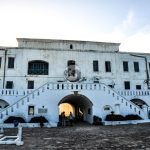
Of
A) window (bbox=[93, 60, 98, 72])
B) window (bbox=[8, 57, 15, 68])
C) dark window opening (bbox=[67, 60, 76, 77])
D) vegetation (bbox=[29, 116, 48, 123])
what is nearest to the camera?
vegetation (bbox=[29, 116, 48, 123])

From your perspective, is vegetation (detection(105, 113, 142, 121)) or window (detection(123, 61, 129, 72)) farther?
window (detection(123, 61, 129, 72))

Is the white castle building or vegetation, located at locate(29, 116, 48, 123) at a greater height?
the white castle building

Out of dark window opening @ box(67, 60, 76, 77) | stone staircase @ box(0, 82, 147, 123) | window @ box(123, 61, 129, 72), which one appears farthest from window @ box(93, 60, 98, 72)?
stone staircase @ box(0, 82, 147, 123)

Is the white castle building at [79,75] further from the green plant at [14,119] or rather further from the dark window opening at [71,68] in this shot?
the green plant at [14,119]

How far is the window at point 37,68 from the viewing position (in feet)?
97.7

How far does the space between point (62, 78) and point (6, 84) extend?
789cm

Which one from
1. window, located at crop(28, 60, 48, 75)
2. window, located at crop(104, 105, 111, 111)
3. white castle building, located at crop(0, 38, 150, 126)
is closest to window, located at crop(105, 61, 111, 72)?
white castle building, located at crop(0, 38, 150, 126)

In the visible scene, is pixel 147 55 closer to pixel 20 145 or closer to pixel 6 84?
pixel 6 84

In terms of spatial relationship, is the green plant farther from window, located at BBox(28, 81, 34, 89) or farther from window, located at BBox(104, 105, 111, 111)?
window, located at BBox(104, 105, 111, 111)

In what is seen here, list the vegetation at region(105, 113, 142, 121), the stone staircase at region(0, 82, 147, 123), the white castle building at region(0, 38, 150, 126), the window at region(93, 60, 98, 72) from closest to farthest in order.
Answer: the stone staircase at region(0, 82, 147, 123) → the vegetation at region(105, 113, 142, 121) → the white castle building at region(0, 38, 150, 126) → the window at region(93, 60, 98, 72)

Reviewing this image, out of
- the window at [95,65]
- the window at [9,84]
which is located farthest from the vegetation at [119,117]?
the window at [9,84]

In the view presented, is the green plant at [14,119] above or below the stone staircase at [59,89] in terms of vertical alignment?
below

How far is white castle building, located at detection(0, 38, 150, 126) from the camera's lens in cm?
2305

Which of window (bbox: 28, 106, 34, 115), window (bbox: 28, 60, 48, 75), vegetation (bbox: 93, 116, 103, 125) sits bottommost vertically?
vegetation (bbox: 93, 116, 103, 125)
